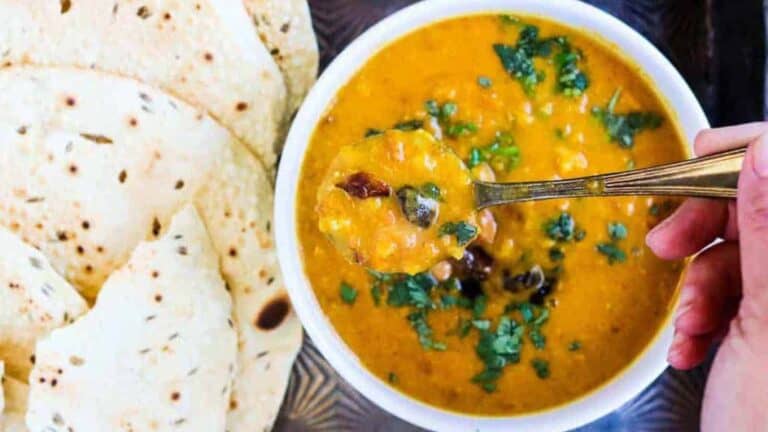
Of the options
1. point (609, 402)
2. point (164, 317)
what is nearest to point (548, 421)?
point (609, 402)

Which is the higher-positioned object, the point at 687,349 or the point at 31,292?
the point at 687,349

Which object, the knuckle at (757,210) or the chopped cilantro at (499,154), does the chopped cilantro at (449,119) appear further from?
the knuckle at (757,210)

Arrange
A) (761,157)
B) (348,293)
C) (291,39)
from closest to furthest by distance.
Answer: (761,157) → (348,293) → (291,39)

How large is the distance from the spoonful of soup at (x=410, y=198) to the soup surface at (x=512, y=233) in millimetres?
131

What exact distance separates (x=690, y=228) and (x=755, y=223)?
0.50m

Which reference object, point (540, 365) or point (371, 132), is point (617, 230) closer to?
point (540, 365)

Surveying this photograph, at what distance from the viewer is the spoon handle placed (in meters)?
1.97

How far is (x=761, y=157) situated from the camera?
1758mm

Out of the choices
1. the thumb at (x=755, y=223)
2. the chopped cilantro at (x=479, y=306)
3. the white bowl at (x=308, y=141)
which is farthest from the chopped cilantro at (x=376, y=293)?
the thumb at (x=755, y=223)

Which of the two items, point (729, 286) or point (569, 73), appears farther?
point (569, 73)

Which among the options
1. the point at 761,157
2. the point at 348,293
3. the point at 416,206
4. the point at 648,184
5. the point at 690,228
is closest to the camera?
the point at 761,157

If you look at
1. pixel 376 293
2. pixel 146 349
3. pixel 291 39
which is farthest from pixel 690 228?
pixel 146 349

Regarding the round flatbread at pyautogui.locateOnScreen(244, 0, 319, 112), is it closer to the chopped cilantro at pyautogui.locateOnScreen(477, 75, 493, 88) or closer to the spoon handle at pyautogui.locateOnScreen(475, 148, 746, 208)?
the chopped cilantro at pyautogui.locateOnScreen(477, 75, 493, 88)

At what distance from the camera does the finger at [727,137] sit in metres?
2.09
